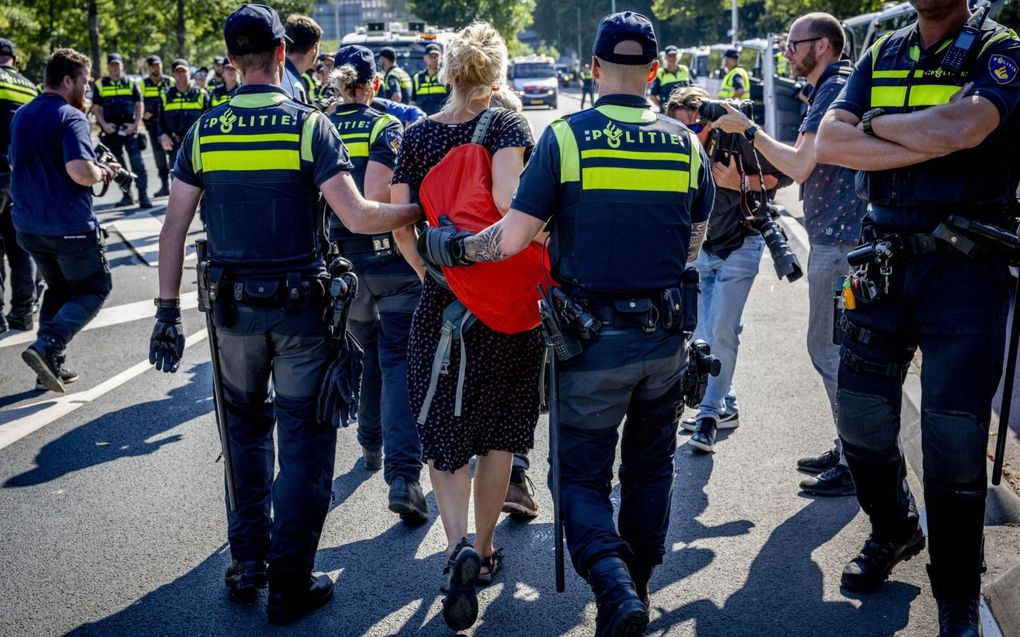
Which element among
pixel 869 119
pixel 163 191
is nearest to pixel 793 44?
pixel 869 119

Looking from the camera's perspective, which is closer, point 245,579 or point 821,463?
point 245,579

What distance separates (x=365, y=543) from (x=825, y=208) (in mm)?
2589

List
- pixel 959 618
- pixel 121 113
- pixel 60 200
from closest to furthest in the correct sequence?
pixel 959 618
pixel 60 200
pixel 121 113

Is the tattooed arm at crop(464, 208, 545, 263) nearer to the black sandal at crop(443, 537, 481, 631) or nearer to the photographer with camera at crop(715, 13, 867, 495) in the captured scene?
the black sandal at crop(443, 537, 481, 631)

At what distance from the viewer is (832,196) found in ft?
16.4

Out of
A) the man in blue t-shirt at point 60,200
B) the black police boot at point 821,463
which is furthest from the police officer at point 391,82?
the black police boot at point 821,463

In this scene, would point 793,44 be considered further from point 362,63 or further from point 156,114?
point 156,114

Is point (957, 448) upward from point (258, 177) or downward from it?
downward

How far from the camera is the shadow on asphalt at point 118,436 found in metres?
5.61

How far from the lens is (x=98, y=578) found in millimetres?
4340

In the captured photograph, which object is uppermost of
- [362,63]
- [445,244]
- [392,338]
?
[362,63]

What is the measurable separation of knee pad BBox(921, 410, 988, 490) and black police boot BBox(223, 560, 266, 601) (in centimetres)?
252

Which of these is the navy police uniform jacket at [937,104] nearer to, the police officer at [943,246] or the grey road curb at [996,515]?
the police officer at [943,246]

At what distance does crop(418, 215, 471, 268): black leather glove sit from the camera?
364 cm
